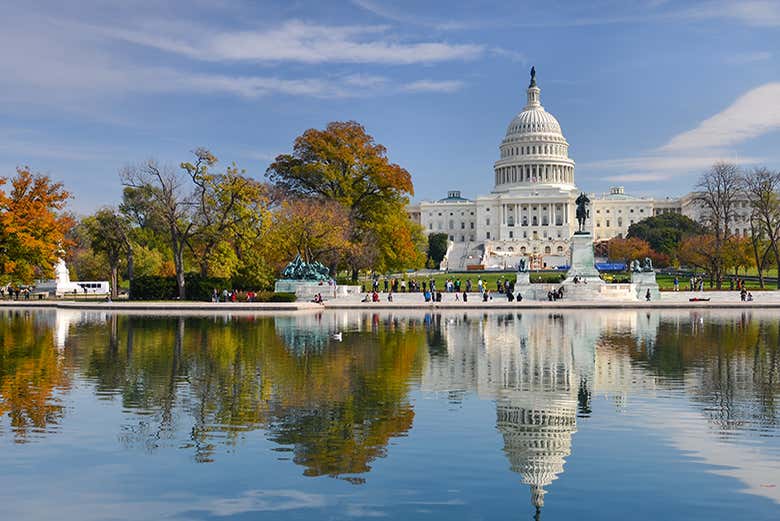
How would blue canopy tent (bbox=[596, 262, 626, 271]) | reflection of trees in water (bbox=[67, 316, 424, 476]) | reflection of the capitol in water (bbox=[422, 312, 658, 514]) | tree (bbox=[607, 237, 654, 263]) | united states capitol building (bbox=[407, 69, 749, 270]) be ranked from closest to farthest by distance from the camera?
reflection of the capitol in water (bbox=[422, 312, 658, 514])
reflection of trees in water (bbox=[67, 316, 424, 476])
tree (bbox=[607, 237, 654, 263])
blue canopy tent (bbox=[596, 262, 626, 271])
united states capitol building (bbox=[407, 69, 749, 270])

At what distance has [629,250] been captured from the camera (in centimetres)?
10669

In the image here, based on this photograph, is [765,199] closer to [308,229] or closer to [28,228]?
[308,229]

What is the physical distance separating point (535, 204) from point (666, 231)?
45.0 metres

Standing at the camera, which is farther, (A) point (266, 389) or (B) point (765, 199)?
(B) point (765, 199)

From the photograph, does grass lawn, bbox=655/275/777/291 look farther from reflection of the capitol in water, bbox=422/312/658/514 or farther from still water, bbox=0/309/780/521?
still water, bbox=0/309/780/521

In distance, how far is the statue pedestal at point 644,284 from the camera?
49.7 meters

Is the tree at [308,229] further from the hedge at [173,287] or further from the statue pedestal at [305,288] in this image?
the hedge at [173,287]

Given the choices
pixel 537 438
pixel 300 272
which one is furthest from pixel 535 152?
pixel 537 438

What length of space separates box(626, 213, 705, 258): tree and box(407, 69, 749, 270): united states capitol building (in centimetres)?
2305

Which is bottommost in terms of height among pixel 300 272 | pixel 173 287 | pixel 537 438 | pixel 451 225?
pixel 537 438

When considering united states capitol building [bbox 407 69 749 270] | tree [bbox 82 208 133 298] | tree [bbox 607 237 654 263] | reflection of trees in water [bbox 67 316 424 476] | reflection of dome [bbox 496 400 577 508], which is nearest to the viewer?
reflection of dome [bbox 496 400 577 508]

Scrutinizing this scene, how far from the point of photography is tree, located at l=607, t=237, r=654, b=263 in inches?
4080

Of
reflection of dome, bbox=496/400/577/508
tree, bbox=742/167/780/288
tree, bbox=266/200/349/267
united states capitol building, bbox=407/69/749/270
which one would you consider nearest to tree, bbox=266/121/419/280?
tree, bbox=266/200/349/267

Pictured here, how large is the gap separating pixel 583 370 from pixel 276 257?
39.8m
